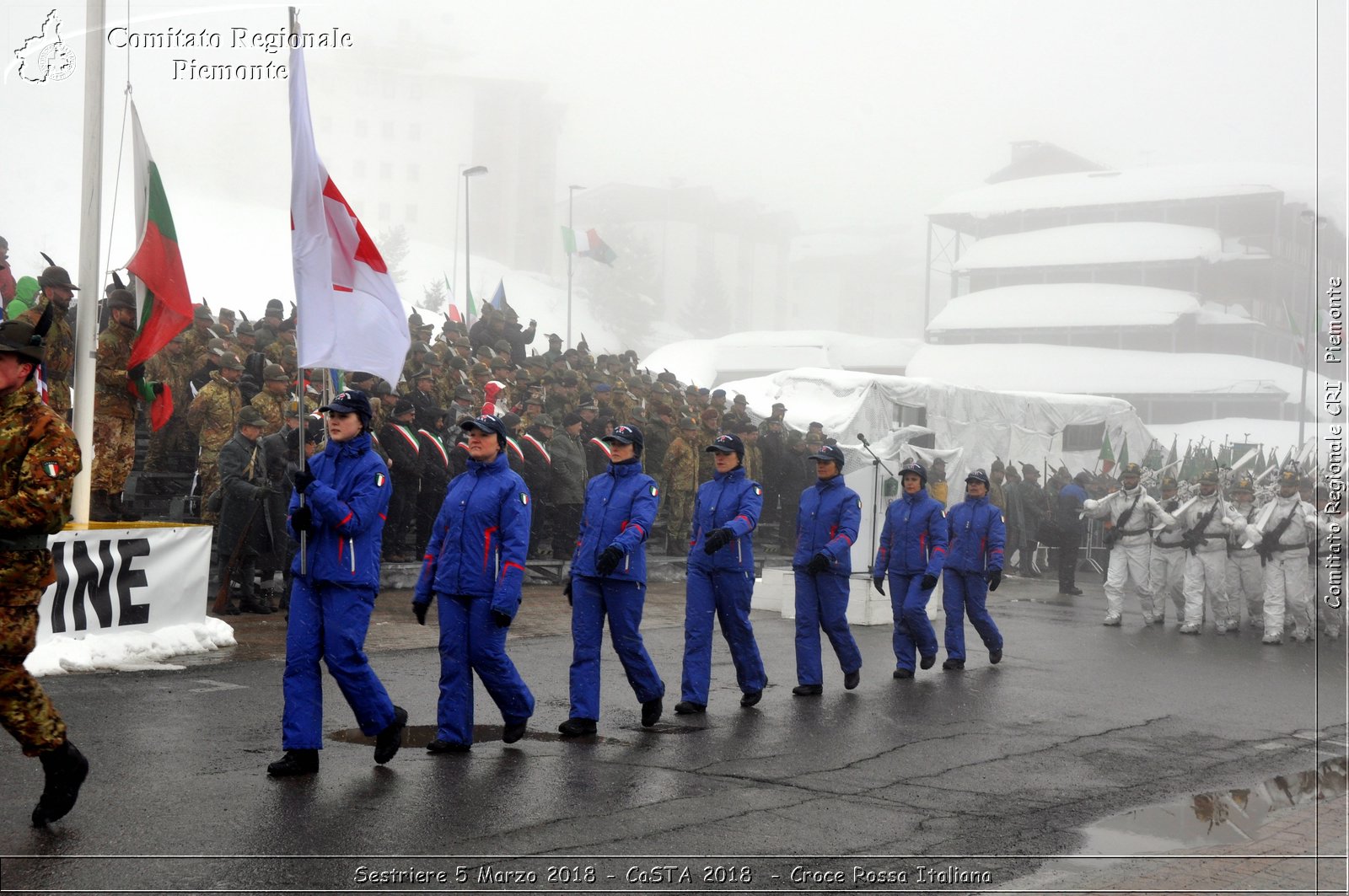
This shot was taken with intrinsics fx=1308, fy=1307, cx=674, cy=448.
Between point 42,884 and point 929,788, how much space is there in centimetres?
419

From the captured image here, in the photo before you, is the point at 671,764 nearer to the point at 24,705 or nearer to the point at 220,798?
the point at 220,798

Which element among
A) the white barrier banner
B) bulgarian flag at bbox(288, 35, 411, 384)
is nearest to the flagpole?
the white barrier banner

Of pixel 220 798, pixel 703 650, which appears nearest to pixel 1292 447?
pixel 703 650

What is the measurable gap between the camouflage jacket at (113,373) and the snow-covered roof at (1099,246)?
44.2 feet

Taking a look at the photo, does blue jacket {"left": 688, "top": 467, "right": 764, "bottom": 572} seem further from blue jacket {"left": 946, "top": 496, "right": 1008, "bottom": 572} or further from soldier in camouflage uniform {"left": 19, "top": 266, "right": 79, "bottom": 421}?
soldier in camouflage uniform {"left": 19, "top": 266, "right": 79, "bottom": 421}

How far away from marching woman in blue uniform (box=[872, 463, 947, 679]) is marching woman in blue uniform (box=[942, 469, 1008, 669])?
74 centimetres

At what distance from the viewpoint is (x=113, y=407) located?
11.0 m

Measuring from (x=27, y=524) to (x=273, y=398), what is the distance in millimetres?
7439

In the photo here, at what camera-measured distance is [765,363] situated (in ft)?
93.1

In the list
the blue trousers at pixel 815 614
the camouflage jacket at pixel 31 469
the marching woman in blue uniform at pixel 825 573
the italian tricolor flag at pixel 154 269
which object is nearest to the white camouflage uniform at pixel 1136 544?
the marching woman in blue uniform at pixel 825 573

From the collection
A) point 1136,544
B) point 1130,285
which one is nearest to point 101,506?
point 1136,544

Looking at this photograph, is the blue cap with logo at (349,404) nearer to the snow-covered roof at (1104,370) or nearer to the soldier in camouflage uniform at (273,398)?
the soldier in camouflage uniform at (273,398)

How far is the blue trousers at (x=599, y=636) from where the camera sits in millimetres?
7789

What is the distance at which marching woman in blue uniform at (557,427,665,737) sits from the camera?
779 cm
